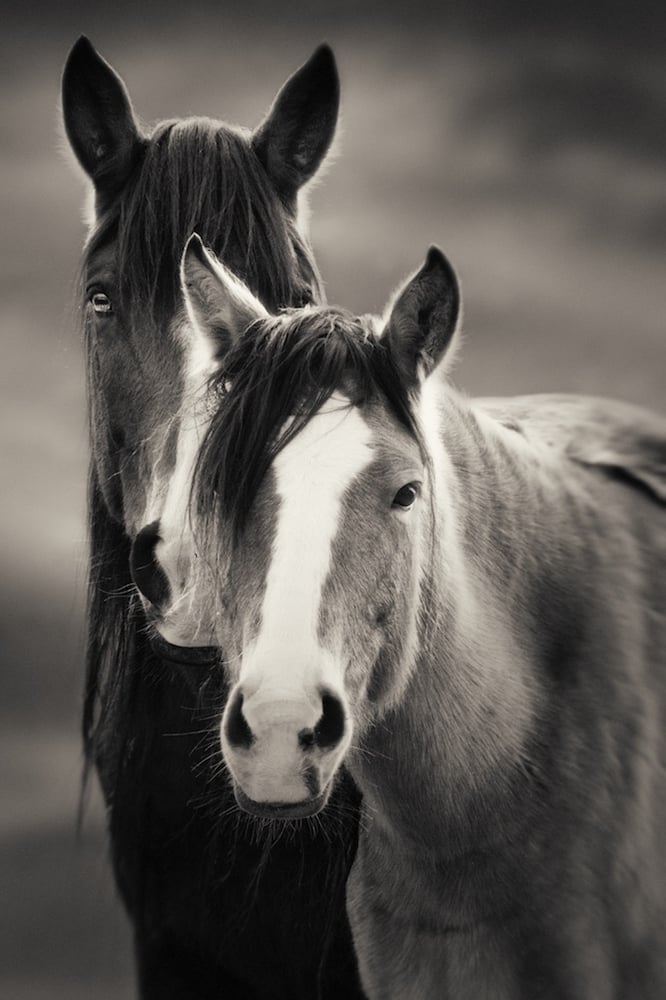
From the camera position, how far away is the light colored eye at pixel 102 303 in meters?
4.56

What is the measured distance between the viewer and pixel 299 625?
2.96m

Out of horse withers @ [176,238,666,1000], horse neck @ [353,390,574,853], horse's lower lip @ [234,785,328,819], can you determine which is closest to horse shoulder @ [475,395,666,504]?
horse withers @ [176,238,666,1000]

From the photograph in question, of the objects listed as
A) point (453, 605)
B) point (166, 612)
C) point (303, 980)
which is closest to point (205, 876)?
point (303, 980)

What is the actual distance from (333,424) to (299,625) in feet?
1.69

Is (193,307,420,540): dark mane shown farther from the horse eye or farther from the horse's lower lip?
the horse's lower lip

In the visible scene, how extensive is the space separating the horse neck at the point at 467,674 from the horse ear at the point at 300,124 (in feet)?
4.85

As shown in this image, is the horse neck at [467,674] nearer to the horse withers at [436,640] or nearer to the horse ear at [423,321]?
the horse withers at [436,640]

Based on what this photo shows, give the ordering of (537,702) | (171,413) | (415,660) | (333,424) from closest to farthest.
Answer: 1. (333,424)
2. (415,660)
3. (537,702)
4. (171,413)

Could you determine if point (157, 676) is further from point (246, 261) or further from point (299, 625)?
point (299, 625)

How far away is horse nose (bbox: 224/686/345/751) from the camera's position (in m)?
2.85

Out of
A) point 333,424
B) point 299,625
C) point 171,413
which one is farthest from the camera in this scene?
point 171,413

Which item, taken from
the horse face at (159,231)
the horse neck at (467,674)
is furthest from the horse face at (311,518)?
the horse face at (159,231)

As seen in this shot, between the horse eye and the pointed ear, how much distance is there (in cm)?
213

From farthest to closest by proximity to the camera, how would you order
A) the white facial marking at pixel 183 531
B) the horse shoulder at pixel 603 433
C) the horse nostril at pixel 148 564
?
the horse shoulder at pixel 603 433
the horse nostril at pixel 148 564
the white facial marking at pixel 183 531
